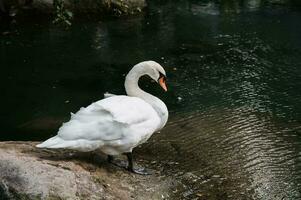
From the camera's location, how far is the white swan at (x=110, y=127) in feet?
17.1

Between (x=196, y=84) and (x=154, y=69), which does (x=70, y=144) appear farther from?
(x=196, y=84)

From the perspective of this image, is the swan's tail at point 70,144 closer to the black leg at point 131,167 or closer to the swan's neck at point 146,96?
the black leg at point 131,167

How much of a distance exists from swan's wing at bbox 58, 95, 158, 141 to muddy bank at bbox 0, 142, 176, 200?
1.15 ft

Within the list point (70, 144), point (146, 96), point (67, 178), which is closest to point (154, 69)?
point (146, 96)

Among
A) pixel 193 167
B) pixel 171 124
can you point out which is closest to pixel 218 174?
pixel 193 167

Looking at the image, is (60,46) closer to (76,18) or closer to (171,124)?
A: (76,18)

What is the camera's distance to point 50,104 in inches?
369

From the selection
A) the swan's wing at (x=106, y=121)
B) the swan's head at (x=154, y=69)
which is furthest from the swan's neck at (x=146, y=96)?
the swan's wing at (x=106, y=121)

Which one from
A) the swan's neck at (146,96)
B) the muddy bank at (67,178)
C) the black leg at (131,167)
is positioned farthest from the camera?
the swan's neck at (146,96)

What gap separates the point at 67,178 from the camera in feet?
16.4

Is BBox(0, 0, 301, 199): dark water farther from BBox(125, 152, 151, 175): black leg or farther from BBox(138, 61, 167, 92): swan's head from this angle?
BBox(138, 61, 167, 92): swan's head

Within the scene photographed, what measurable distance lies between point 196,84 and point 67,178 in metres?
5.63

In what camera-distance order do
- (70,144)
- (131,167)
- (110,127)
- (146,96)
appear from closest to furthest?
(70,144), (110,127), (131,167), (146,96)

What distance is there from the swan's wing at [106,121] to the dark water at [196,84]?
829 mm
